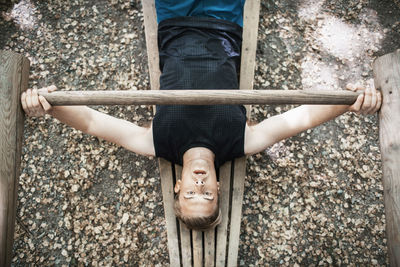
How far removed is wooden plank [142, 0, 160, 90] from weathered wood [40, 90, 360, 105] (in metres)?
1.13

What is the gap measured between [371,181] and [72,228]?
3413 millimetres

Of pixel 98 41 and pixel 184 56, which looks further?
pixel 98 41

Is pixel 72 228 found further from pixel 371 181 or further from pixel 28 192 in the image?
pixel 371 181

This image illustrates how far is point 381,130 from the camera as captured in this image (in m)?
2.32

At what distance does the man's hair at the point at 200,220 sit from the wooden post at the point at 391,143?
1290mm

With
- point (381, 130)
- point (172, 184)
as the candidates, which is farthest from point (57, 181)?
point (381, 130)

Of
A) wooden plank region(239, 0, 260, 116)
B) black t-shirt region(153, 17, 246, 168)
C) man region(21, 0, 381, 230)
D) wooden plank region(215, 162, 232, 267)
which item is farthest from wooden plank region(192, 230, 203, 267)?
wooden plank region(239, 0, 260, 116)

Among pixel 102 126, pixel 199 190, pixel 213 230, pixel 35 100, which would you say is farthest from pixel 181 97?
pixel 213 230

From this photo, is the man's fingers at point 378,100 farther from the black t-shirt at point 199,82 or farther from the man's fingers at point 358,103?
the black t-shirt at point 199,82

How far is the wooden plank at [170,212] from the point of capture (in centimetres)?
310

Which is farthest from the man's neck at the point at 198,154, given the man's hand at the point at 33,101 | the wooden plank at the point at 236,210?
the man's hand at the point at 33,101

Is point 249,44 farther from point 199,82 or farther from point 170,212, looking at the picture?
point 170,212

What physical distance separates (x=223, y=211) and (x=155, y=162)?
40.8 inches

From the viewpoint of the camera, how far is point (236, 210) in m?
3.15
